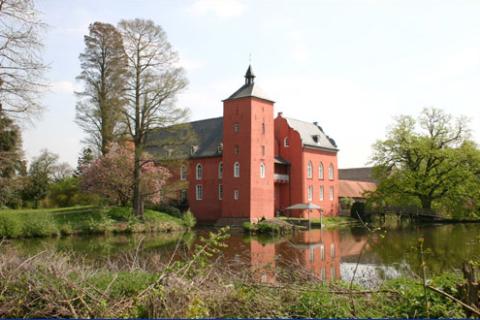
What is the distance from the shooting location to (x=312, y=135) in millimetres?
48688

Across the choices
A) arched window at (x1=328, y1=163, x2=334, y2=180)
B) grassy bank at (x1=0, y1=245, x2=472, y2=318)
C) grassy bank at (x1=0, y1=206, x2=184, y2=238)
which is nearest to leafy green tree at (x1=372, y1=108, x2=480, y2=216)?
arched window at (x1=328, y1=163, x2=334, y2=180)

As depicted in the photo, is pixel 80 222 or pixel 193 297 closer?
pixel 193 297

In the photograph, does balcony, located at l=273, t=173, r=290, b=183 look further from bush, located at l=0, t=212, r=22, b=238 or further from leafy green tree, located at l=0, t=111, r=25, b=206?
bush, located at l=0, t=212, r=22, b=238

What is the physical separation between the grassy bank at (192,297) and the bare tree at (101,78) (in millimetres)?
26274

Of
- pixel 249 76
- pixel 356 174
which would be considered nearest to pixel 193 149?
pixel 249 76

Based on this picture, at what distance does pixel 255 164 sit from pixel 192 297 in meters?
33.7

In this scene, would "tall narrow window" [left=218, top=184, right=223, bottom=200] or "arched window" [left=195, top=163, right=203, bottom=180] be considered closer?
"tall narrow window" [left=218, top=184, right=223, bottom=200]

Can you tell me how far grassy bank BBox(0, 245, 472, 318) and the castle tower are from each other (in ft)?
104

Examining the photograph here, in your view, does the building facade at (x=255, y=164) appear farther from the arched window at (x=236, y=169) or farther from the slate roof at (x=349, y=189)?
the slate roof at (x=349, y=189)

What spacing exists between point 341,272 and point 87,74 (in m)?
30.2

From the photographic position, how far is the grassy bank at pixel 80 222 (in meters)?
27.3

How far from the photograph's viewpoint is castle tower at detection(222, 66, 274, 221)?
128ft

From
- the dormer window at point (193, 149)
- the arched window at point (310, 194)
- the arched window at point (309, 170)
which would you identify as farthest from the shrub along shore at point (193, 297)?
the arched window at point (309, 170)

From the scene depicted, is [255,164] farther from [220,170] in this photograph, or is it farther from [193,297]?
[193,297]
